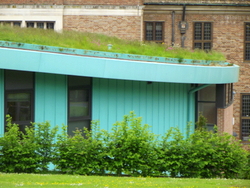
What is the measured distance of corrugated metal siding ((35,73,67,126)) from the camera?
1410cm

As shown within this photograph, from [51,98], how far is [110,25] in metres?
15.0

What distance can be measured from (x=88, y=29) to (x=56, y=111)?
15.0 meters

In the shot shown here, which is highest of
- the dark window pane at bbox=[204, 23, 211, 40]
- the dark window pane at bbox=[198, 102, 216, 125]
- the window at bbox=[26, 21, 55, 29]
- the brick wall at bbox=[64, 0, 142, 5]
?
the brick wall at bbox=[64, 0, 142, 5]

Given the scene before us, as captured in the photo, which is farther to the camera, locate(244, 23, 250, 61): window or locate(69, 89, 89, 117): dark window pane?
locate(244, 23, 250, 61): window

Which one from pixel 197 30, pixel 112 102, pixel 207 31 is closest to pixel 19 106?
pixel 112 102

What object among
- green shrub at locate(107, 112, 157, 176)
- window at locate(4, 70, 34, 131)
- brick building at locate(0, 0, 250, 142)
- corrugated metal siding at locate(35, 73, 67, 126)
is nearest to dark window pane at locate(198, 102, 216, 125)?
green shrub at locate(107, 112, 157, 176)

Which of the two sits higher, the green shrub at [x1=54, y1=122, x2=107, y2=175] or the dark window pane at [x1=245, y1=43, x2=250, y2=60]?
the dark window pane at [x1=245, y1=43, x2=250, y2=60]

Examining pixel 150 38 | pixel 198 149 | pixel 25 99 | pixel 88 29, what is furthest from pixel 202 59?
pixel 150 38

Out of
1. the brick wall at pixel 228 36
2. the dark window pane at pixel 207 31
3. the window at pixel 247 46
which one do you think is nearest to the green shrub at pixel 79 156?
the brick wall at pixel 228 36

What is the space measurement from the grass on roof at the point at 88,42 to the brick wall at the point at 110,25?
32.9ft

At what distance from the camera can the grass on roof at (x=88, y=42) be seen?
617 inches

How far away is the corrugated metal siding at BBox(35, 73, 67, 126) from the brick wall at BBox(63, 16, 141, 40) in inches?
571

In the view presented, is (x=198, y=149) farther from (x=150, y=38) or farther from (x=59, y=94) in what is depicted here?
(x=150, y=38)

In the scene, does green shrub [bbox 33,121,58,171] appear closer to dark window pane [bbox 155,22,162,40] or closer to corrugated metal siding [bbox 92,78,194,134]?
corrugated metal siding [bbox 92,78,194,134]
